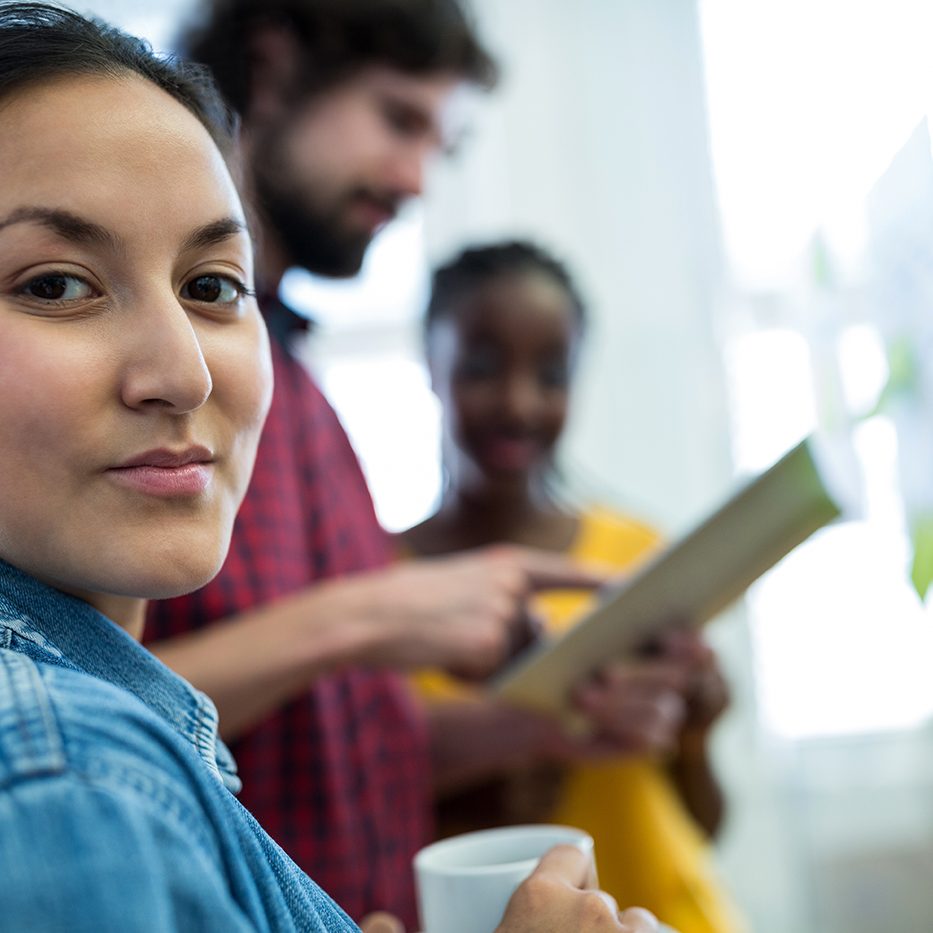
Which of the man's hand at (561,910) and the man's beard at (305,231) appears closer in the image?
the man's hand at (561,910)

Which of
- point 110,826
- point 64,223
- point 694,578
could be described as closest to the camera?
point 110,826

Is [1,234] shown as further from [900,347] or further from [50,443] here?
[900,347]

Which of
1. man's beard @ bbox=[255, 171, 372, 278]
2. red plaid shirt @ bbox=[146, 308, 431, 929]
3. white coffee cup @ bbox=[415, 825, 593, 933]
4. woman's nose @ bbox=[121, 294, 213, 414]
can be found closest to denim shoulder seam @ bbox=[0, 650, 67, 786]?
woman's nose @ bbox=[121, 294, 213, 414]

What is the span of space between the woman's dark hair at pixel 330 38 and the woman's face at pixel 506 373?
288mm

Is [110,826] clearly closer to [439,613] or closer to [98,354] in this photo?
[98,354]

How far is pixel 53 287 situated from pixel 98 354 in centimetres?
3

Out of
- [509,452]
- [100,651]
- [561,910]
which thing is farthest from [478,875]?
[509,452]

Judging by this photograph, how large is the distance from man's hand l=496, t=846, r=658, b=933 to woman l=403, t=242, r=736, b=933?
45 cm

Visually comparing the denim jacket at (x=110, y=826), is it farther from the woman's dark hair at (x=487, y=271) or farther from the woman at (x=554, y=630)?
the woman's dark hair at (x=487, y=271)

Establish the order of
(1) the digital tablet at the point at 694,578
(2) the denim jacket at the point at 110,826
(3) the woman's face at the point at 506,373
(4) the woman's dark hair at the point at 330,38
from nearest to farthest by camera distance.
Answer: (2) the denim jacket at the point at 110,826
(1) the digital tablet at the point at 694,578
(4) the woman's dark hair at the point at 330,38
(3) the woman's face at the point at 506,373

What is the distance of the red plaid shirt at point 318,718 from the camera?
0.80 metres

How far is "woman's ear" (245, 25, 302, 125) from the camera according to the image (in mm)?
1068

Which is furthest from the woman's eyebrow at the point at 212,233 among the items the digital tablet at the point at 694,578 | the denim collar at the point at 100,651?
the digital tablet at the point at 694,578

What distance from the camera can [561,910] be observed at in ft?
1.33
